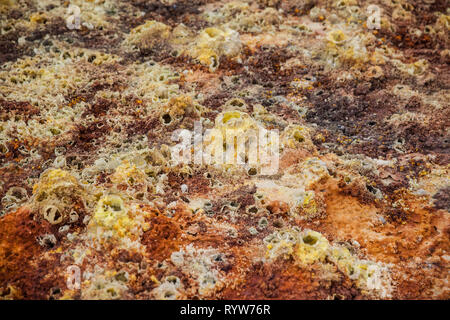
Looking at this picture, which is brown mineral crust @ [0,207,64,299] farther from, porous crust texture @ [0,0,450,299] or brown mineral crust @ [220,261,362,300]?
brown mineral crust @ [220,261,362,300]

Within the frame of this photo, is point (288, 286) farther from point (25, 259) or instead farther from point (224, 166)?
point (25, 259)

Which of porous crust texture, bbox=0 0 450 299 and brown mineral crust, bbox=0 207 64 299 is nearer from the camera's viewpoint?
brown mineral crust, bbox=0 207 64 299

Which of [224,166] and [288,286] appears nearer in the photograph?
[288,286]

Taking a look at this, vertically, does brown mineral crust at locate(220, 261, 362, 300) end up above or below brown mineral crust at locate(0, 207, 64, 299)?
below

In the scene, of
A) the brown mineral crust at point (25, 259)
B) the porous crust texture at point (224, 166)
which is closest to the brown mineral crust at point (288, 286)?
the porous crust texture at point (224, 166)

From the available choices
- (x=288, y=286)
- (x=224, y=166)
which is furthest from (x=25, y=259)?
(x=288, y=286)

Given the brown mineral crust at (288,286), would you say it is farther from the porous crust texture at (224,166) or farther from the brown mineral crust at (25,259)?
the brown mineral crust at (25,259)

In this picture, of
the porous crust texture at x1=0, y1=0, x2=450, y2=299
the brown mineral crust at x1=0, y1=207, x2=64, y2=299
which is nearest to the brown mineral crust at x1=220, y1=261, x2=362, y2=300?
the porous crust texture at x1=0, y1=0, x2=450, y2=299

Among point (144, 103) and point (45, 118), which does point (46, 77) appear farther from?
point (144, 103)

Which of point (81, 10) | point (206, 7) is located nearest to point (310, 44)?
point (206, 7)
